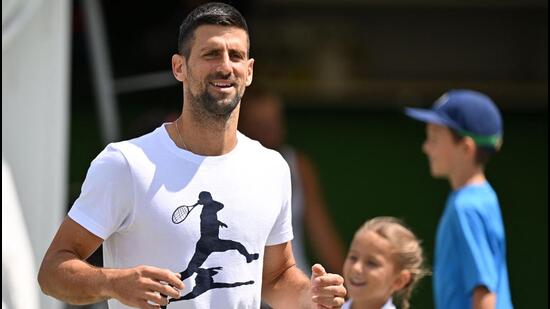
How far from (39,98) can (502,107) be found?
3.14 m

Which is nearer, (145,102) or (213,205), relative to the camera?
(213,205)

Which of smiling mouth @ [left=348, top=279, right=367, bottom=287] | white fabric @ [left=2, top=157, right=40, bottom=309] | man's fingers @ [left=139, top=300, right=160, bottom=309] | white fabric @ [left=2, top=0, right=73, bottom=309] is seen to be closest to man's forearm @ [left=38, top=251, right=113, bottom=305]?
man's fingers @ [left=139, top=300, right=160, bottom=309]

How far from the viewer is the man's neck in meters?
2.72

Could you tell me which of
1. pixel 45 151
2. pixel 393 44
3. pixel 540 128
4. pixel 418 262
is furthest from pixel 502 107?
pixel 45 151

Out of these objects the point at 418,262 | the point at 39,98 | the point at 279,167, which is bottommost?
the point at 418,262

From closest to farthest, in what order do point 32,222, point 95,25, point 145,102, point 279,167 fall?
point 279,167, point 32,222, point 95,25, point 145,102

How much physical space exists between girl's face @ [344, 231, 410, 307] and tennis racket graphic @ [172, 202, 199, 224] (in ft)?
3.84

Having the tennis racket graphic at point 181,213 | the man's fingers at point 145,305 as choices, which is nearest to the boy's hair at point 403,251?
the tennis racket graphic at point 181,213

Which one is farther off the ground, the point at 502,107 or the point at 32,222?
the point at 502,107

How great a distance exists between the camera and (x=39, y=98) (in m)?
3.77

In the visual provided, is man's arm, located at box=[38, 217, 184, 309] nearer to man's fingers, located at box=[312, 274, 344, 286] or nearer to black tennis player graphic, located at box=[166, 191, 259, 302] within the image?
black tennis player graphic, located at box=[166, 191, 259, 302]

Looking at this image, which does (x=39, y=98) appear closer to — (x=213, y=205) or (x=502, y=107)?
(x=213, y=205)

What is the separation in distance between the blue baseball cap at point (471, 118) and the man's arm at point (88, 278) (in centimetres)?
180

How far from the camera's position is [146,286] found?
2377 mm
